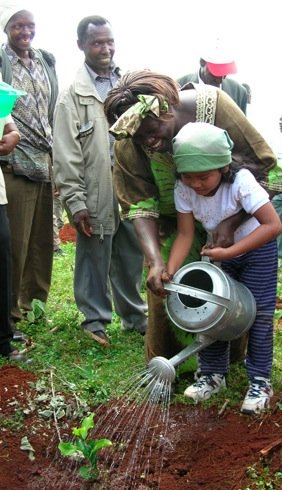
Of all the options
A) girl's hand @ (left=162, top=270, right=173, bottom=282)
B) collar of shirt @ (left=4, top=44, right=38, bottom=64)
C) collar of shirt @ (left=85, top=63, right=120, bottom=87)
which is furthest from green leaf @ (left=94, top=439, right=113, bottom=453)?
collar of shirt @ (left=4, top=44, right=38, bottom=64)

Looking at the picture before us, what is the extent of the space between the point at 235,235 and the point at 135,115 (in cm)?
76

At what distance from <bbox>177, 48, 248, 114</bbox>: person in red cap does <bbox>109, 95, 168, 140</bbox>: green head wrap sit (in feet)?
7.73

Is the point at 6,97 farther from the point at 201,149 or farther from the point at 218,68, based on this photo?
the point at 218,68

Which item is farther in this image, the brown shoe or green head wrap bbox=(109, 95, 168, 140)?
the brown shoe

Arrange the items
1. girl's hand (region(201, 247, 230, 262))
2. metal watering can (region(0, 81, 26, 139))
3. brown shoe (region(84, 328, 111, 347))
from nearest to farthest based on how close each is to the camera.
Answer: girl's hand (region(201, 247, 230, 262))
metal watering can (region(0, 81, 26, 139))
brown shoe (region(84, 328, 111, 347))

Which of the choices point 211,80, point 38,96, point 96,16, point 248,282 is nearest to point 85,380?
point 248,282

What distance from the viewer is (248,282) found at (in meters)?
3.43

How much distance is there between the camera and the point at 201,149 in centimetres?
301

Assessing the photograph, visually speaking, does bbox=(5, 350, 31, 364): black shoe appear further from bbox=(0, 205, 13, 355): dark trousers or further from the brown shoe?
the brown shoe

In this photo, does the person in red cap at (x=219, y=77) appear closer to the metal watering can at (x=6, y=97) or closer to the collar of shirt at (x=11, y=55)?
the collar of shirt at (x=11, y=55)

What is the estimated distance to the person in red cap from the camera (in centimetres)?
531

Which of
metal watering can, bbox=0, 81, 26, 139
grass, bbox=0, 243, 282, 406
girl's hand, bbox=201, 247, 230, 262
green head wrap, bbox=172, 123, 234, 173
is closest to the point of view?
green head wrap, bbox=172, 123, 234, 173

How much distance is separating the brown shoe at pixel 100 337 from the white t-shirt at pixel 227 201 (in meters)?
1.33

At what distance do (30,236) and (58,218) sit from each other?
2.70 metres
